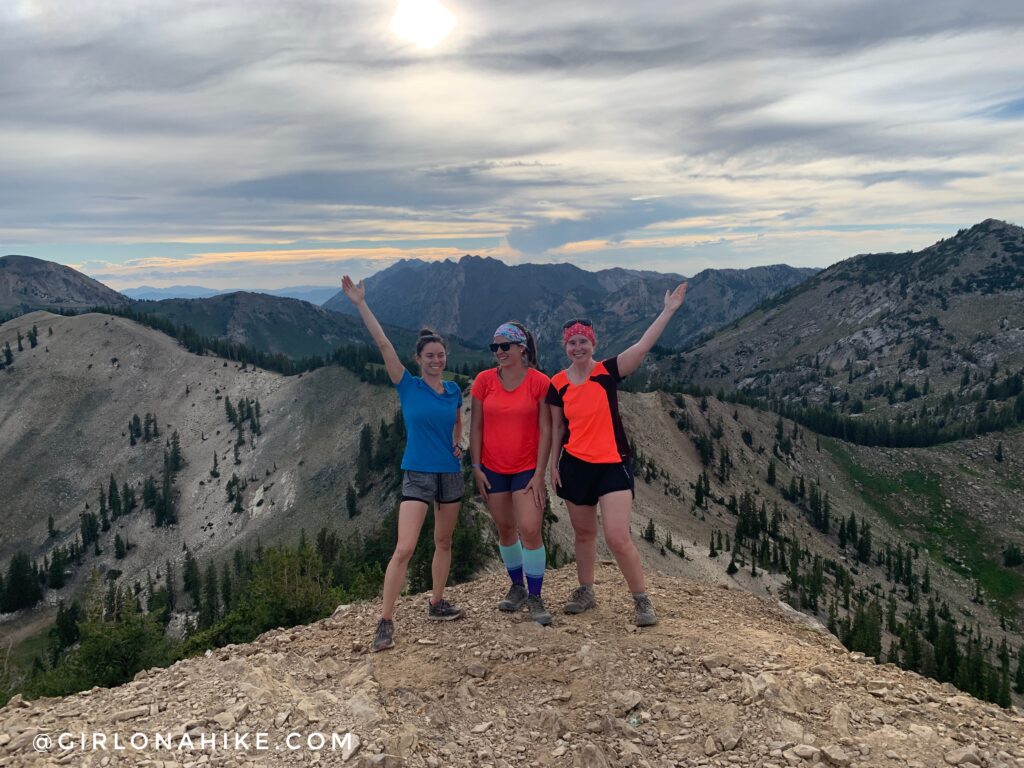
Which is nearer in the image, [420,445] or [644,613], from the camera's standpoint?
[420,445]

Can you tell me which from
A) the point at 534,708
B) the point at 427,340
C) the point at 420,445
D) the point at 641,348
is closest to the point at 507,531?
the point at 420,445

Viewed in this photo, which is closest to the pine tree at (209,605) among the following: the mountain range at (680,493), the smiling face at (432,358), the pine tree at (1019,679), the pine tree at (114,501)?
the mountain range at (680,493)

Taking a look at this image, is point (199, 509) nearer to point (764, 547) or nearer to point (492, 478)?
point (764, 547)

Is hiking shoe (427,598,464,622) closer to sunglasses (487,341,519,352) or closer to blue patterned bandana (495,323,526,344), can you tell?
sunglasses (487,341,519,352)

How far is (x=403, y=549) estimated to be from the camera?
31.8 ft

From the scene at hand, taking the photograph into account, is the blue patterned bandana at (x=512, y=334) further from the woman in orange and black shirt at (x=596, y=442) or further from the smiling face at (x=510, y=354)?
the woman in orange and black shirt at (x=596, y=442)

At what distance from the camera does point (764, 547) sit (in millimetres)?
96188

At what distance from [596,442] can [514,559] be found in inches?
112

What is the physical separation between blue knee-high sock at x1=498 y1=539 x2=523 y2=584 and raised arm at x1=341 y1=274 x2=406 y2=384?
12.2ft

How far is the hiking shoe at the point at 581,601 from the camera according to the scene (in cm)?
1088

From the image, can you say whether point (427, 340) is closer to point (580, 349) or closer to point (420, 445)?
point (420, 445)

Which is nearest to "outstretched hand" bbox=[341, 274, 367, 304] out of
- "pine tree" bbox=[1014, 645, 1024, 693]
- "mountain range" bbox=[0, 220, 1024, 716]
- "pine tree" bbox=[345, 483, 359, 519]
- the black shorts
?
the black shorts

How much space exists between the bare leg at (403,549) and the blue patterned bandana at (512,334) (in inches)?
122

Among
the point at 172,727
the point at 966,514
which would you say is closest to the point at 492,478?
the point at 172,727
